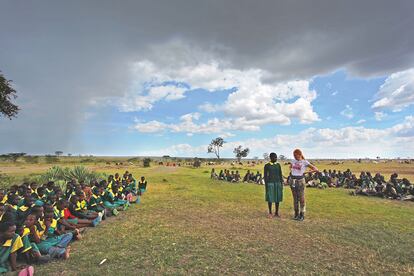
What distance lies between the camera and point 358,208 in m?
13.0

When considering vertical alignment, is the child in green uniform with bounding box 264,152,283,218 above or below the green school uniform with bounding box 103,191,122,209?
above

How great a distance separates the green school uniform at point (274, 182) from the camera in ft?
34.1

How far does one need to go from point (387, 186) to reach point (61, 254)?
56.3ft

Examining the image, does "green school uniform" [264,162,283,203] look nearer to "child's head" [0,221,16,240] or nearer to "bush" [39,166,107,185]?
"child's head" [0,221,16,240]

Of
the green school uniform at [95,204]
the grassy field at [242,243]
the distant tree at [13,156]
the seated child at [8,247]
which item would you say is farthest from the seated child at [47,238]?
the distant tree at [13,156]

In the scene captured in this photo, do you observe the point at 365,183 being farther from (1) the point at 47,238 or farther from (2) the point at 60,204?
(1) the point at 47,238

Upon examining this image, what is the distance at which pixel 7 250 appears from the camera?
18.8 feet

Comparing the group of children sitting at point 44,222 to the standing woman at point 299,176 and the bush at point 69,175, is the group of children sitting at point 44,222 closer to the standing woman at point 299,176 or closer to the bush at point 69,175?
the standing woman at point 299,176

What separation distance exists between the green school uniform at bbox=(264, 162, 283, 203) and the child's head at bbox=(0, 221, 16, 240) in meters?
7.76

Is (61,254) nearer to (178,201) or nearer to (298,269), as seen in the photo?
(298,269)

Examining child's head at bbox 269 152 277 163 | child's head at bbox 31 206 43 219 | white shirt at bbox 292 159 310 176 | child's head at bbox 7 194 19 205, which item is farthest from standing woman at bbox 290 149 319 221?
child's head at bbox 7 194 19 205

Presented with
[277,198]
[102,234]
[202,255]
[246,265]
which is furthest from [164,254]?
[277,198]

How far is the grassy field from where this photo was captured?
19.7 feet

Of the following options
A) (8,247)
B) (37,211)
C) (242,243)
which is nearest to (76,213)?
(37,211)
